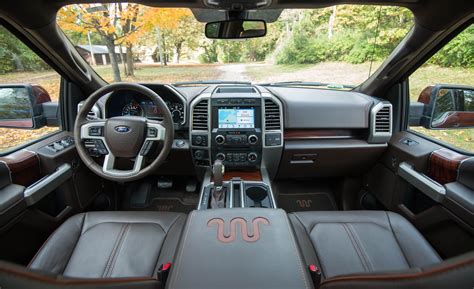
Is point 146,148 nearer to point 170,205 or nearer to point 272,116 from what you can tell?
point 272,116

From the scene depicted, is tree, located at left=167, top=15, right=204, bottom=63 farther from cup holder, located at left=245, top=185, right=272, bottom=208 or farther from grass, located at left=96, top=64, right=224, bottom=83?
cup holder, located at left=245, top=185, right=272, bottom=208

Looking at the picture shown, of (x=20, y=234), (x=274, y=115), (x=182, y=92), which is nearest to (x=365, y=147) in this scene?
(x=274, y=115)

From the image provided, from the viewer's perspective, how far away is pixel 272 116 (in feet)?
8.23

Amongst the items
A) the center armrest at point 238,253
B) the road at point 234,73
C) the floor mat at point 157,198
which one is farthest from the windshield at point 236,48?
the center armrest at point 238,253

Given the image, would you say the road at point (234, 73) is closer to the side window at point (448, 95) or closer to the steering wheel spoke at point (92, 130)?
the steering wheel spoke at point (92, 130)

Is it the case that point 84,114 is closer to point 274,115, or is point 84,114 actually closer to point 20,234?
point 20,234

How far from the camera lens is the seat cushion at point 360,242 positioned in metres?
1.57

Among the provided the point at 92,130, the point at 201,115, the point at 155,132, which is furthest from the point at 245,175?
the point at 92,130

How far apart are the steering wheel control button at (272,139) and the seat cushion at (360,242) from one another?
0.75m

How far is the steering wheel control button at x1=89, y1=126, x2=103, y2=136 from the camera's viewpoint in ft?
6.53

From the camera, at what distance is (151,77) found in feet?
9.46

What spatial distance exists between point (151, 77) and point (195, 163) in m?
1.00

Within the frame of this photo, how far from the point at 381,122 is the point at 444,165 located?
0.66 metres

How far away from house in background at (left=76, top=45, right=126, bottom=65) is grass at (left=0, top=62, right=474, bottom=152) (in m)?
0.10
